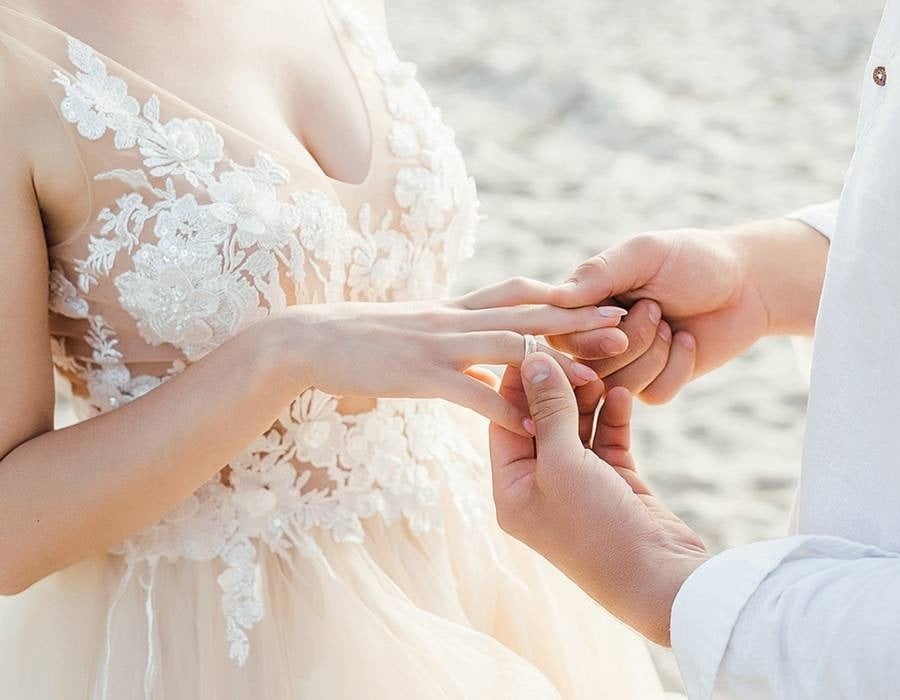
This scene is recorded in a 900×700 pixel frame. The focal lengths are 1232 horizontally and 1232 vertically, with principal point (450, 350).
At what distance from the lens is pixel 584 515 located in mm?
1126

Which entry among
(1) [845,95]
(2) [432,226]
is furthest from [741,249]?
(1) [845,95]

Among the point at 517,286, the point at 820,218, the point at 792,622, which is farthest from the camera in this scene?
the point at 820,218

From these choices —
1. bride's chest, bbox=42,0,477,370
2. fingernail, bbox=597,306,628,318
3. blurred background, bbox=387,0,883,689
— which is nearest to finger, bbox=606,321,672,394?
fingernail, bbox=597,306,628,318

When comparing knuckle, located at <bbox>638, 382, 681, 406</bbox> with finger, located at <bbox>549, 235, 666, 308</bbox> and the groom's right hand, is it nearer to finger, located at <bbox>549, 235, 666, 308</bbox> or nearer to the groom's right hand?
the groom's right hand

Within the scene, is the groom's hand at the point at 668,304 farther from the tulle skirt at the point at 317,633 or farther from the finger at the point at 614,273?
the tulle skirt at the point at 317,633

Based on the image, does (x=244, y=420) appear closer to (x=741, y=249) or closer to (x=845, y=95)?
(x=741, y=249)

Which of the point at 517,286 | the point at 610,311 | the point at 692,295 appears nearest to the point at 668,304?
the point at 692,295

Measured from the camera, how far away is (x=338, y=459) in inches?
57.6

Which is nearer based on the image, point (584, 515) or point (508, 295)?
point (584, 515)

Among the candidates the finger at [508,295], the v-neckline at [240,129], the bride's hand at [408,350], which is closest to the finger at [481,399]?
the bride's hand at [408,350]

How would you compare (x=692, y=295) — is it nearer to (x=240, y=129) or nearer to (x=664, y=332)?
(x=664, y=332)

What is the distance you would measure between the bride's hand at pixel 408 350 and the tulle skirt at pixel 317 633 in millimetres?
274

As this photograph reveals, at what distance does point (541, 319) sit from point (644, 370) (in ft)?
0.66

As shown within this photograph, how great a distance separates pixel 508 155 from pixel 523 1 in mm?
1839
